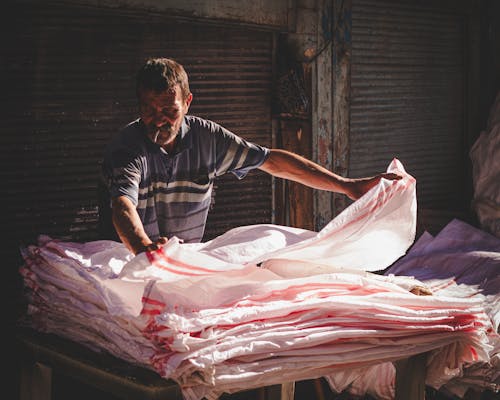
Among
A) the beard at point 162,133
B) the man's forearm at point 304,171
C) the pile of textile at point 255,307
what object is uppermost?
the beard at point 162,133

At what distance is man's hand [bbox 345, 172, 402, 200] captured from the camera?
3.38 metres

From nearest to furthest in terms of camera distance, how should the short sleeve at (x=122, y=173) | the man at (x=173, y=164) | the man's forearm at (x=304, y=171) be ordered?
the short sleeve at (x=122, y=173) → the man at (x=173, y=164) → the man's forearm at (x=304, y=171)

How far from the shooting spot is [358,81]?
6402 millimetres

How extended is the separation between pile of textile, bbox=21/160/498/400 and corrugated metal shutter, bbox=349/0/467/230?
298cm

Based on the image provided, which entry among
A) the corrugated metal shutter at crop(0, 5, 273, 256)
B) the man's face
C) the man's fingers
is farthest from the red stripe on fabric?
the corrugated metal shutter at crop(0, 5, 273, 256)

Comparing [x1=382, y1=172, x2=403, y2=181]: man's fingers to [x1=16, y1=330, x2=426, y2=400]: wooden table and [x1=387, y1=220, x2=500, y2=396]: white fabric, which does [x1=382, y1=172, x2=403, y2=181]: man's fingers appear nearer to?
[x1=16, y1=330, x2=426, y2=400]: wooden table

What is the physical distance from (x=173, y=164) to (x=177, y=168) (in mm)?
29

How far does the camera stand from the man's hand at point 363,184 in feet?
11.1

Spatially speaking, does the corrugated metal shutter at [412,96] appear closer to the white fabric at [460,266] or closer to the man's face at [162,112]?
the white fabric at [460,266]

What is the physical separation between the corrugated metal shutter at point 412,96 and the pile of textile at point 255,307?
298 cm

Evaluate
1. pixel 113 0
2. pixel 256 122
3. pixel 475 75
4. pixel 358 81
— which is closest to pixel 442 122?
pixel 475 75

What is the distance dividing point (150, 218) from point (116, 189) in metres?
0.43

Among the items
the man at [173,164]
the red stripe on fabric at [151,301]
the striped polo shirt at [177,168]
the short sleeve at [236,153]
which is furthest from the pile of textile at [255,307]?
the short sleeve at [236,153]

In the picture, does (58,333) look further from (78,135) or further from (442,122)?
(442,122)
